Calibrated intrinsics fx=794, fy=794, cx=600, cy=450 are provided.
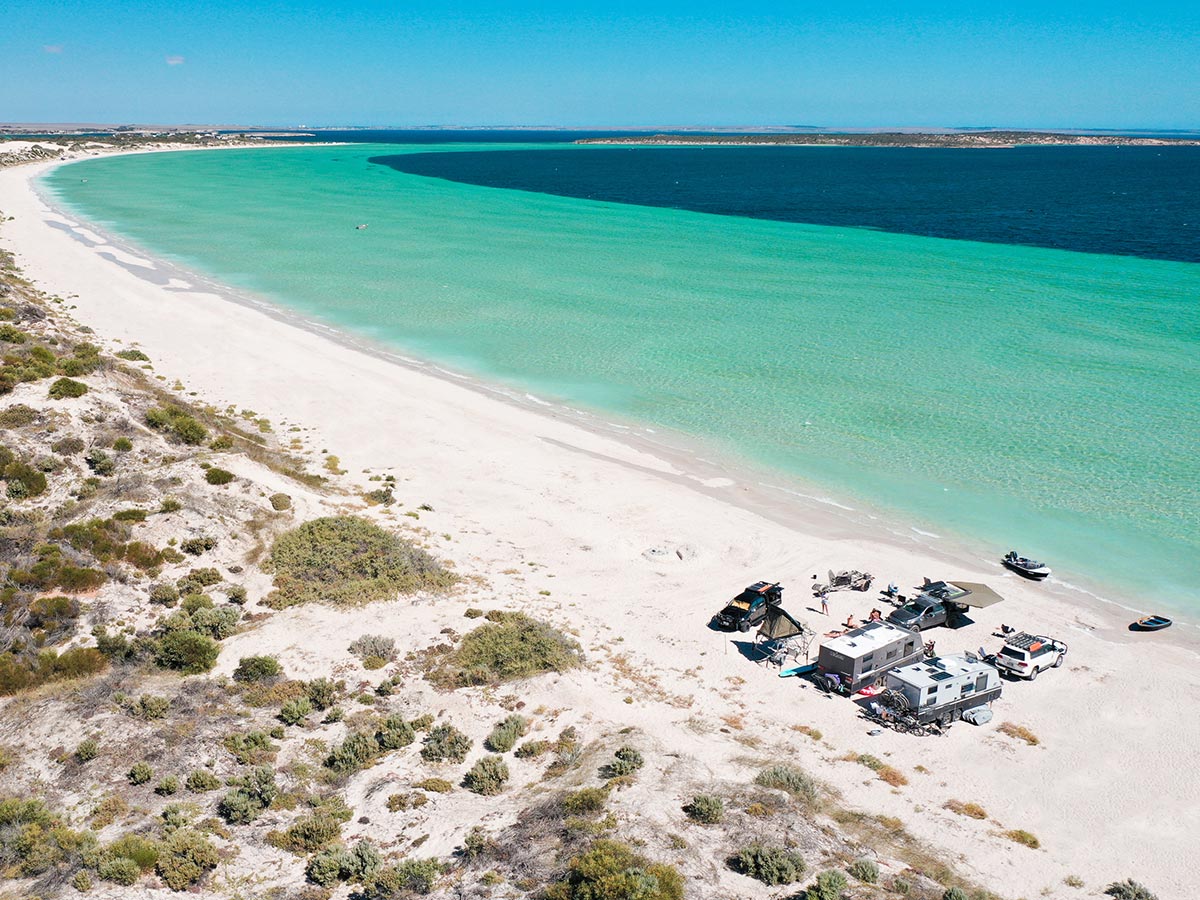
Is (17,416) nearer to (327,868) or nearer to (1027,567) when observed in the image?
(327,868)

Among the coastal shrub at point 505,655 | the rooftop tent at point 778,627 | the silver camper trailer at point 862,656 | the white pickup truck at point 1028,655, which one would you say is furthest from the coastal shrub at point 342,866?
the white pickup truck at point 1028,655

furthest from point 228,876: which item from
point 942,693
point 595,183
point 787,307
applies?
point 595,183

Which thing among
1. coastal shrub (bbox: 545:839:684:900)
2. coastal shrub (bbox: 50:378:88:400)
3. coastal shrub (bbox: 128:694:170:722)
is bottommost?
coastal shrub (bbox: 128:694:170:722)

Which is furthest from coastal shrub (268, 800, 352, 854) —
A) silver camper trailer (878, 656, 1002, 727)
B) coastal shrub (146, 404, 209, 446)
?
coastal shrub (146, 404, 209, 446)

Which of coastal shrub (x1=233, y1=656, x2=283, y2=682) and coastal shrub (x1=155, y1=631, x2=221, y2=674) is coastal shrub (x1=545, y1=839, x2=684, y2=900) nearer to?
coastal shrub (x1=233, y1=656, x2=283, y2=682)

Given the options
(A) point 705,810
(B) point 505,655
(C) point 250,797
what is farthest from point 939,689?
(C) point 250,797

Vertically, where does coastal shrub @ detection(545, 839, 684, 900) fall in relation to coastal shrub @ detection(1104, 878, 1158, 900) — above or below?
above

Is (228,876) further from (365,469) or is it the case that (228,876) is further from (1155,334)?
(1155,334)
